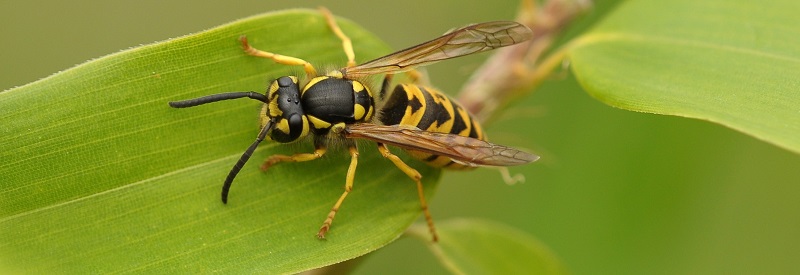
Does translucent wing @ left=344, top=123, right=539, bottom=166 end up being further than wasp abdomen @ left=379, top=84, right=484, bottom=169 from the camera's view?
No

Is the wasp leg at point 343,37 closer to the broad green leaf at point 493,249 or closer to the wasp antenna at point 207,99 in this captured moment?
the wasp antenna at point 207,99

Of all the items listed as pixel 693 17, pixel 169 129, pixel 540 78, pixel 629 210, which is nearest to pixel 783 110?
pixel 693 17

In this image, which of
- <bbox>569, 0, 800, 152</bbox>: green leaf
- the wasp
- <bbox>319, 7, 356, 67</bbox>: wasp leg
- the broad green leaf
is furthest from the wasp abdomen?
<bbox>569, 0, 800, 152</bbox>: green leaf

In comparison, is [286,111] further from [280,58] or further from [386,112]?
[386,112]

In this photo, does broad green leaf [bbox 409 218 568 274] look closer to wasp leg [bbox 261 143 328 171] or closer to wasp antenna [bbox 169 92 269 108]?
wasp leg [bbox 261 143 328 171]

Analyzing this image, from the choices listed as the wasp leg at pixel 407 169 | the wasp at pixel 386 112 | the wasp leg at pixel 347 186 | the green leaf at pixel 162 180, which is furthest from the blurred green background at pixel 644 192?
the green leaf at pixel 162 180
